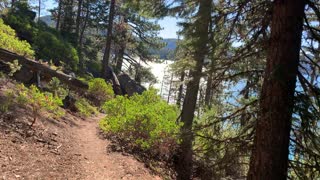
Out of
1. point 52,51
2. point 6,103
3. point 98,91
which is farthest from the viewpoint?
point 52,51

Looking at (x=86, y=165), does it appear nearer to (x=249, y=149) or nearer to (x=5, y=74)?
(x=249, y=149)

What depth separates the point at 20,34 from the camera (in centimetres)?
1644

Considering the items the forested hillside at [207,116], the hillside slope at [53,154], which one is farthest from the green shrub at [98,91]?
the hillside slope at [53,154]

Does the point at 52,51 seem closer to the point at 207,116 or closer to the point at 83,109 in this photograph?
the point at 83,109

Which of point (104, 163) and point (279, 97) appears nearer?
point (279, 97)

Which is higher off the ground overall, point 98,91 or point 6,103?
point 98,91

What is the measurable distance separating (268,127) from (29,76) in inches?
390

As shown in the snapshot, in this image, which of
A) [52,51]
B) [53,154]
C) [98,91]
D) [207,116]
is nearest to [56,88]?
[98,91]

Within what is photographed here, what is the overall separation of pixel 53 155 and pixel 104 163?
1.07 metres

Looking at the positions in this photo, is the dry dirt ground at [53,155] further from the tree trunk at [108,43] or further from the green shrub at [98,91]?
the tree trunk at [108,43]

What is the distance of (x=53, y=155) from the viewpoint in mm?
6008

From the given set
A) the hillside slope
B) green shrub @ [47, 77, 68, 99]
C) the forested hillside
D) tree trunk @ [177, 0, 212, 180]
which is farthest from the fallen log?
tree trunk @ [177, 0, 212, 180]

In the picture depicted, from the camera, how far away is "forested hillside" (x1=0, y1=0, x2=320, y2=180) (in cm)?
326

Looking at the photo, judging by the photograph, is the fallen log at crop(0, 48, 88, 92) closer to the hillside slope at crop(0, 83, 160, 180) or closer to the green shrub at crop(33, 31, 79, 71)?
the hillside slope at crop(0, 83, 160, 180)
